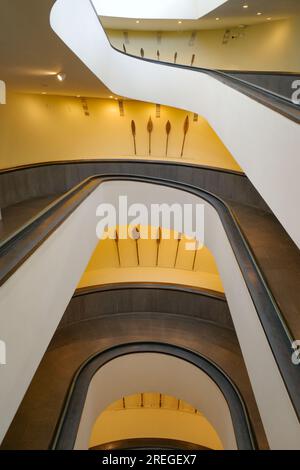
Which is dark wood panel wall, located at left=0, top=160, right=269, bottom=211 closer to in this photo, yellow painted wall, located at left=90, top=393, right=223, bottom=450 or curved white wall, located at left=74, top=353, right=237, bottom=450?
curved white wall, located at left=74, top=353, right=237, bottom=450

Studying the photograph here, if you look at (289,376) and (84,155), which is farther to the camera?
(84,155)

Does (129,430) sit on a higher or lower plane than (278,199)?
lower

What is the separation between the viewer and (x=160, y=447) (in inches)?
326

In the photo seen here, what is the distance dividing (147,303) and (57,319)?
4220mm

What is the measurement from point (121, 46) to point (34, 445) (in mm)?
10501

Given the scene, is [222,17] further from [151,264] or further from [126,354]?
[126,354]

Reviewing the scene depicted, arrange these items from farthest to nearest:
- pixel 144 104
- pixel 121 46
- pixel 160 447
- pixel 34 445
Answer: pixel 121 46 < pixel 144 104 < pixel 160 447 < pixel 34 445

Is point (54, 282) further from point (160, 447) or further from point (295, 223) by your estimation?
point (160, 447)

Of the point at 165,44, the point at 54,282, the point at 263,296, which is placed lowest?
the point at 263,296

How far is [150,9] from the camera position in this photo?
8617 millimetres

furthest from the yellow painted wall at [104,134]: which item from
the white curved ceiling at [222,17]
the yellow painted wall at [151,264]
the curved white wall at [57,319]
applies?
the curved white wall at [57,319]

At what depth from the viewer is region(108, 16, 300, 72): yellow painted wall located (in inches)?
305

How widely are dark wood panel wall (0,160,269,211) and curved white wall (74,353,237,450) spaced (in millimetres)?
3258
